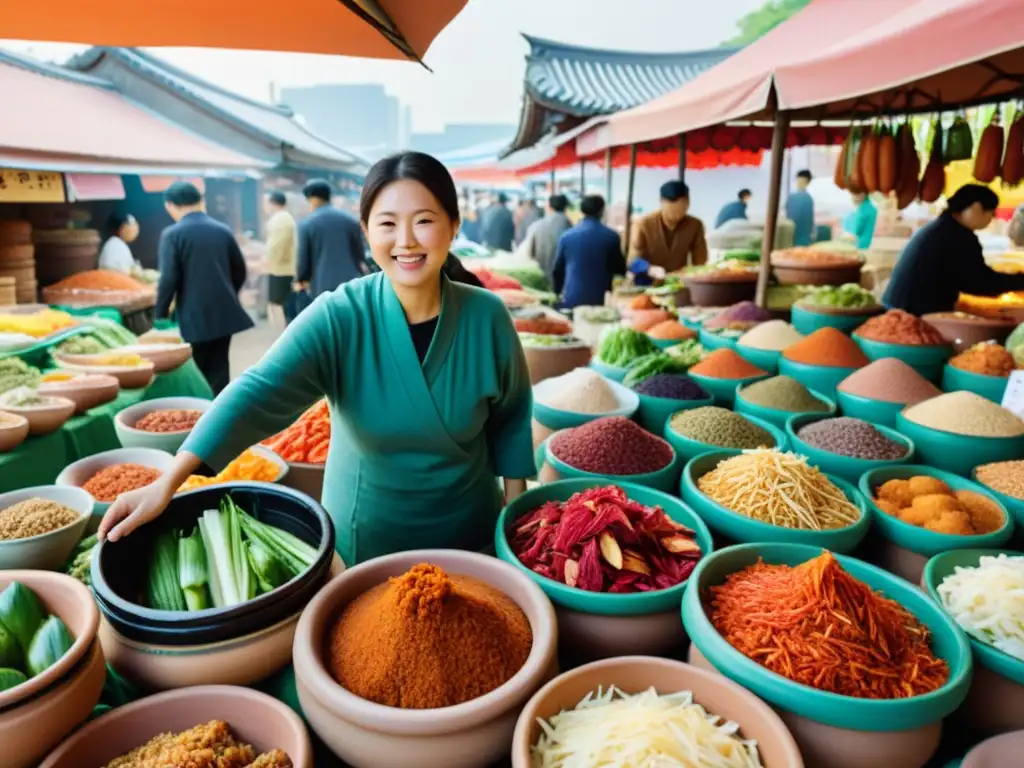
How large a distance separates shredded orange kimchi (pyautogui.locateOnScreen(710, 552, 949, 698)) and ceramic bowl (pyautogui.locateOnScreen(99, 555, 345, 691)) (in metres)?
0.80

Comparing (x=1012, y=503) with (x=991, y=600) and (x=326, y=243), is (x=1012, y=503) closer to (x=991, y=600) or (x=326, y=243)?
(x=991, y=600)

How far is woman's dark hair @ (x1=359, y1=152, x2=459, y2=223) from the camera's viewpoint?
136cm

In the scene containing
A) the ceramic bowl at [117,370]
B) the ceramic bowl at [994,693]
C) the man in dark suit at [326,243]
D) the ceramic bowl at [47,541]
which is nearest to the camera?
the ceramic bowl at [994,693]

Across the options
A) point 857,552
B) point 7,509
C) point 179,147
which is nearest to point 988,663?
point 857,552

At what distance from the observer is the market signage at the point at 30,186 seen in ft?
15.4

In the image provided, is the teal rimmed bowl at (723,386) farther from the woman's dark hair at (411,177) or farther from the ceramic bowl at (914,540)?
the woman's dark hair at (411,177)

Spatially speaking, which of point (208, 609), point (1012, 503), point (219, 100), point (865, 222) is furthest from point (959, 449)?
point (219, 100)

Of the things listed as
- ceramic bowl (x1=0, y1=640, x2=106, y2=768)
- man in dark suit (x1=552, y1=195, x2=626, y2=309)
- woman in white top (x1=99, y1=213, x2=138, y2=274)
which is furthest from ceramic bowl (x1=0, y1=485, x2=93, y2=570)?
woman in white top (x1=99, y1=213, x2=138, y2=274)

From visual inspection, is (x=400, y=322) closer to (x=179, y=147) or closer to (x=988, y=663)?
(x=988, y=663)

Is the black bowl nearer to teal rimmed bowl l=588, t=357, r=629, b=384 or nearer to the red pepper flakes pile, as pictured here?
the red pepper flakes pile

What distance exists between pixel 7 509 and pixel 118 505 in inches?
23.8

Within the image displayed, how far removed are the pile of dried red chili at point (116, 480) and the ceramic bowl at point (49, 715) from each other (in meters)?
1.01

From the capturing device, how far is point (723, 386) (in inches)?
109

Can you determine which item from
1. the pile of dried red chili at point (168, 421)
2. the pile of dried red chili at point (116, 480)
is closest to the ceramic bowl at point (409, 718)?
the pile of dried red chili at point (116, 480)
